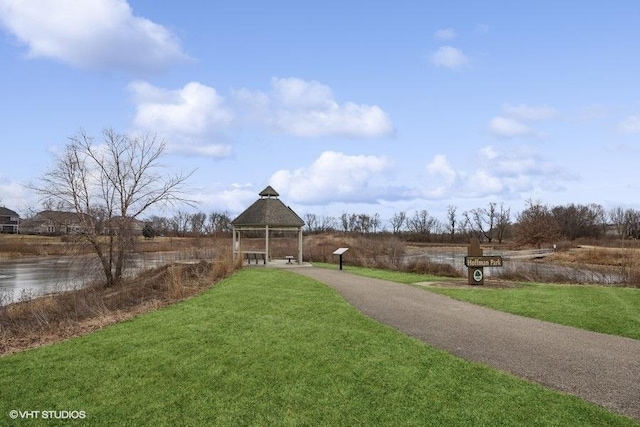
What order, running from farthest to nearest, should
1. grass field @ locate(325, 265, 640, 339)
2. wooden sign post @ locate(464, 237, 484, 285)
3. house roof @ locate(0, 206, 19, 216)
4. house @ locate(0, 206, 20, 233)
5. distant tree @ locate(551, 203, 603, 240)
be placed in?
1. house roof @ locate(0, 206, 19, 216)
2. house @ locate(0, 206, 20, 233)
3. distant tree @ locate(551, 203, 603, 240)
4. wooden sign post @ locate(464, 237, 484, 285)
5. grass field @ locate(325, 265, 640, 339)

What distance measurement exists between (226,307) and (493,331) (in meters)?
5.10

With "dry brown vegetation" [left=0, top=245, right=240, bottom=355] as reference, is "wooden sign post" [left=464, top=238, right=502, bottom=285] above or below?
above

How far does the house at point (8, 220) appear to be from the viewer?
88.2 meters

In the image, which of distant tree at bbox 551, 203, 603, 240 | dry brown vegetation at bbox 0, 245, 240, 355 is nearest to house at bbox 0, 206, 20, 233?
dry brown vegetation at bbox 0, 245, 240, 355

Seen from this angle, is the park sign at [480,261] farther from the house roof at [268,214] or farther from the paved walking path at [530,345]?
the house roof at [268,214]

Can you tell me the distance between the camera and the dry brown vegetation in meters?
8.22

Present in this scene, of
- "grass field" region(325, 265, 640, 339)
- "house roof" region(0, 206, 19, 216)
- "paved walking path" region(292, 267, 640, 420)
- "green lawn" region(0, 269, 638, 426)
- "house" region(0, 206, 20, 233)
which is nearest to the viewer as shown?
"green lawn" region(0, 269, 638, 426)

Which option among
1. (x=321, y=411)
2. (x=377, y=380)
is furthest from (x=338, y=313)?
(x=321, y=411)

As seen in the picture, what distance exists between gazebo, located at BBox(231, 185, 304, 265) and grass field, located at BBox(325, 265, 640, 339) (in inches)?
421

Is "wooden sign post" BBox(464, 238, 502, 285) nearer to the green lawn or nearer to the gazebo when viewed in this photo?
the green lawn

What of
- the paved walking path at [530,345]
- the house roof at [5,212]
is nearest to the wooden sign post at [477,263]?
the paved walking path at [530,345]

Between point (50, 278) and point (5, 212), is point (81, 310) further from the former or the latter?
point (5, 212)

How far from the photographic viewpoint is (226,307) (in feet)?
31.7

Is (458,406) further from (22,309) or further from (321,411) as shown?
(22,309)
